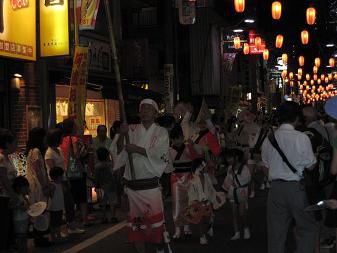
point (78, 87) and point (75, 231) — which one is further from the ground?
point (78, 87)

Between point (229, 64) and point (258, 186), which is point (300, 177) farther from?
point (229, 64)

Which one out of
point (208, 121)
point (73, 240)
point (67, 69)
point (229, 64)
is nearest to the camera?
point (73, 240)

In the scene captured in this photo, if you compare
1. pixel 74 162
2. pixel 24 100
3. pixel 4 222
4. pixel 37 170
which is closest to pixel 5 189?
pixel 4 222

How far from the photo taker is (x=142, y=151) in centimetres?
653

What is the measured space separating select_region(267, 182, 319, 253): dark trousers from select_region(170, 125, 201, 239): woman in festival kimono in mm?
3052

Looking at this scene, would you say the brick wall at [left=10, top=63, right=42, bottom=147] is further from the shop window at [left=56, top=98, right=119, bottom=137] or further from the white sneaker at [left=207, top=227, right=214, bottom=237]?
the white sneaker at [left=207, top=227, right=214, bottom=237]

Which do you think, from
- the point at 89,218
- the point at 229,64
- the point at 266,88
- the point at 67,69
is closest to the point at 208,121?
the point at 89,218

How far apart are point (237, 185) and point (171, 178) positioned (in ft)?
3.64

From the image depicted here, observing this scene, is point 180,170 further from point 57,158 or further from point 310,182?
point 310,182

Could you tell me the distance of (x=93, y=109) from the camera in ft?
55.5

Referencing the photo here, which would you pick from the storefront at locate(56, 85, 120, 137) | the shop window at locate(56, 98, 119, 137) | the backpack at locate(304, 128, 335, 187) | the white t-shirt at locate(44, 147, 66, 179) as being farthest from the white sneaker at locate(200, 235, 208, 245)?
the shop window at locate(56, 98, 119, 137)

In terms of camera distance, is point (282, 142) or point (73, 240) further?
point (73, 240)

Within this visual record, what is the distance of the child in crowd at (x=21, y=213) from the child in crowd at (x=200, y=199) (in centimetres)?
259

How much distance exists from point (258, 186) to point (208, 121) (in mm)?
5995
